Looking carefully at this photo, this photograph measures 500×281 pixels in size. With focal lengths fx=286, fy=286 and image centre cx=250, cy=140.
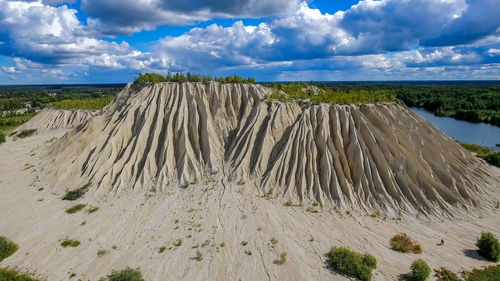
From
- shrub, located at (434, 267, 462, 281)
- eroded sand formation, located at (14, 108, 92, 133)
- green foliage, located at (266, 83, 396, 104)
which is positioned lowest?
shrub, located at (434, 267, 462, 281)

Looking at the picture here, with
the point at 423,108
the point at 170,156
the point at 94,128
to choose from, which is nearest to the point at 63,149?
the point at 94,128

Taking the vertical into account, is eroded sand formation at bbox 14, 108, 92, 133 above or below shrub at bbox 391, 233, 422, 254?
above

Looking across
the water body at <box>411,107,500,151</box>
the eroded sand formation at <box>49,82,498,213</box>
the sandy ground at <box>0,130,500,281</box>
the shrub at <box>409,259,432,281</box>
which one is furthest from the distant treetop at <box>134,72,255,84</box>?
the water body at <box>411,107,500,151</box>

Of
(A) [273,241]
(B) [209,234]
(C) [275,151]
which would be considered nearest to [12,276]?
(B) [209,234]

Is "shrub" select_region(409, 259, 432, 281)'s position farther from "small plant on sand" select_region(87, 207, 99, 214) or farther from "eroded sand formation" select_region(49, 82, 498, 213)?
"small plant on sand" select_region(87, 207, 99, 214)

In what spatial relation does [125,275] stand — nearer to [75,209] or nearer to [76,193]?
[75,209]

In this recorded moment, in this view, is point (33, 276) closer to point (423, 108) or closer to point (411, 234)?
point (411, 234)
